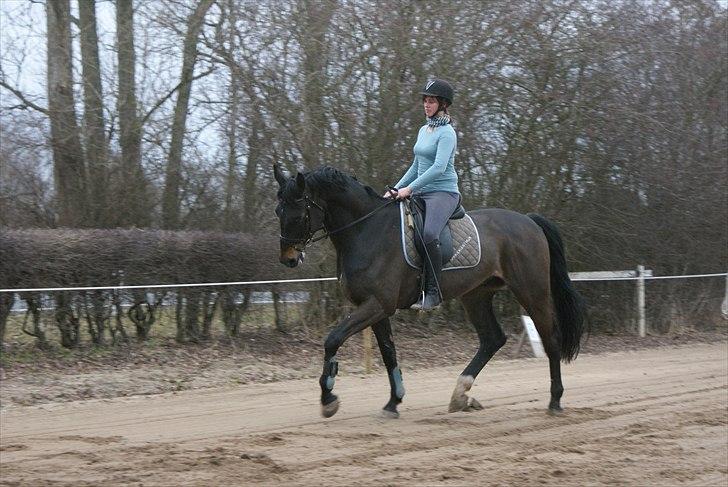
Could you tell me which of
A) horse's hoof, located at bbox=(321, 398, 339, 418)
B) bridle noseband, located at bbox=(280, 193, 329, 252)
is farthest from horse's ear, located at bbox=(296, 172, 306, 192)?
horse's hoof, located at bbox=(321, 398, 339, 418)

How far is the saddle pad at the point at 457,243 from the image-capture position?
8.80 metres

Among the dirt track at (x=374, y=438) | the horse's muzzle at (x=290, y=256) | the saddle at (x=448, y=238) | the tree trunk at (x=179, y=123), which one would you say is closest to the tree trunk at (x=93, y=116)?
the tree trunk at (x=179, y=123)

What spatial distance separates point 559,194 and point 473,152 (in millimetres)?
2108

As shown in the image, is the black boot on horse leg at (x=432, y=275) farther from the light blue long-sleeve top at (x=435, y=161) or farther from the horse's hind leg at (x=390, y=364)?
the light blue long-sleeve top at (x=435, y=161)

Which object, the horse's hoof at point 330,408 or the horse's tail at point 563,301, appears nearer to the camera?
the horse's hoof at point 330,408

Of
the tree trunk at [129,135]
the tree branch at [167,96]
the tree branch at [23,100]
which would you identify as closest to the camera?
the tree trunk at [129,135]

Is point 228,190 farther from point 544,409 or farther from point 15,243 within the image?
point 544,409

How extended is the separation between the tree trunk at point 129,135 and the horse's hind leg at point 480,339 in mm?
6369

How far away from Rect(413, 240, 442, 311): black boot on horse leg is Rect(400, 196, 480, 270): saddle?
3.1 inches

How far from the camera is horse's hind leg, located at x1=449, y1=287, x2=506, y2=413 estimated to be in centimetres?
909

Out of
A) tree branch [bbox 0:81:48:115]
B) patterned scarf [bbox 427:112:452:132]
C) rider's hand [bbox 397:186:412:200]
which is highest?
tree branch [bbox 0:81:48:115]

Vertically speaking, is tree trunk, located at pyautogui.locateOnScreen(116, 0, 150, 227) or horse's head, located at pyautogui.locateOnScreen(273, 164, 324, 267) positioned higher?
tree trunk, located at pyautogui.locateOnScreen(116, 0, 150, 227)

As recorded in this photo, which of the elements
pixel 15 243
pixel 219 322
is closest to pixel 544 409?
pixel 219 322

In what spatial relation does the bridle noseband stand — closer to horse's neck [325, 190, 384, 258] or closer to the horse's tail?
horse's neck [325, 190, 384, 258]
